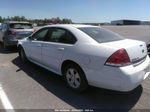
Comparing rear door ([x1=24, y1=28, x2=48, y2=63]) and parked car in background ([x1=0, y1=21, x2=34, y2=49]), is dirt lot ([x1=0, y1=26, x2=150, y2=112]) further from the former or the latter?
parked car in background ([x1=0, y1=21, x2=34, y2=49])

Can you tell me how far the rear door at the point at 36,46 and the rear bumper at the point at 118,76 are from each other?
2.16 meters

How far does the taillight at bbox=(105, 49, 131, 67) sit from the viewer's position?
302 cm

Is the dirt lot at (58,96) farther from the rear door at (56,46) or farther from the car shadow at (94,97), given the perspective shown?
the rear door at (56,46)

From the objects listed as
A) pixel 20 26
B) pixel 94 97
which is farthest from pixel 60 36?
pixel 20 26

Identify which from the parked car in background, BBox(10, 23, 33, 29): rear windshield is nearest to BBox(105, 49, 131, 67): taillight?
A: the parked car in background

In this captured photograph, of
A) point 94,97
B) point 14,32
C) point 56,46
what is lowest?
point 94,97

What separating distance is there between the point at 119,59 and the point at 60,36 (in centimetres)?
187

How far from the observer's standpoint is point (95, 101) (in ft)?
11.4

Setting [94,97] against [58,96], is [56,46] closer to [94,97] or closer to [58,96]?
[58,96]

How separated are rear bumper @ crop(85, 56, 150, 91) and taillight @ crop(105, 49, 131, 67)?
0.08 m

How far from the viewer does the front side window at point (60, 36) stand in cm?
393

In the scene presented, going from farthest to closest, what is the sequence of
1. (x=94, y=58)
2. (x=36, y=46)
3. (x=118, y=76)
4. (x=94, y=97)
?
(x=36, y=46)
(x=94, y=97)
(x=94, y=58)
(x=118, y=76)

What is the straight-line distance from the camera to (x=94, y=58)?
3.25 metres

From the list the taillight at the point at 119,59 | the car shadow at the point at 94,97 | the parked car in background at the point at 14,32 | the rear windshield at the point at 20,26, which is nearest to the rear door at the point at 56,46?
the car shadow at the point at 94,97
